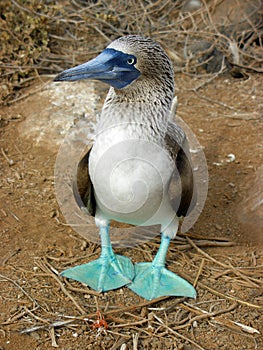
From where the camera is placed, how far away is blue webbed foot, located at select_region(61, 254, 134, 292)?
3.26 metres

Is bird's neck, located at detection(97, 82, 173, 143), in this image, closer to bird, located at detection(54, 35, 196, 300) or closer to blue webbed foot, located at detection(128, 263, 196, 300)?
bird, located at detection(54, 35, 196, 300)

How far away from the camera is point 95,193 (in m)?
3.12

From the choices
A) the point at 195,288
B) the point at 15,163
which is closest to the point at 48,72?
the point at 15,163

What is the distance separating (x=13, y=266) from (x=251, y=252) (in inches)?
69.6

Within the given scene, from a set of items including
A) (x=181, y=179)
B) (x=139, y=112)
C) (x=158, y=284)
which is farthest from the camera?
(x=158, y=284)

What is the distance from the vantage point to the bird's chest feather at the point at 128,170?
2.79 metres

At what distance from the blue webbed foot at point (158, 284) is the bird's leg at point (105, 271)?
0.23ft

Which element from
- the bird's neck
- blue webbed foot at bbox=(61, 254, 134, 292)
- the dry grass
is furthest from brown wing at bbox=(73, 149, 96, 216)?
the dry grass

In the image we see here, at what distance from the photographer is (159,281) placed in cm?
330

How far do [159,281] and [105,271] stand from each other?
0.38m

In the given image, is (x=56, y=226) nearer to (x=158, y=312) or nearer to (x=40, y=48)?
Result: (x=158, y=312)

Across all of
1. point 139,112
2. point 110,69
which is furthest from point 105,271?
point 110,69

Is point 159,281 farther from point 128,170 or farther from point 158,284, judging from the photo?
point 128,170

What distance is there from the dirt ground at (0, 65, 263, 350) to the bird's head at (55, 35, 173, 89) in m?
1.39
